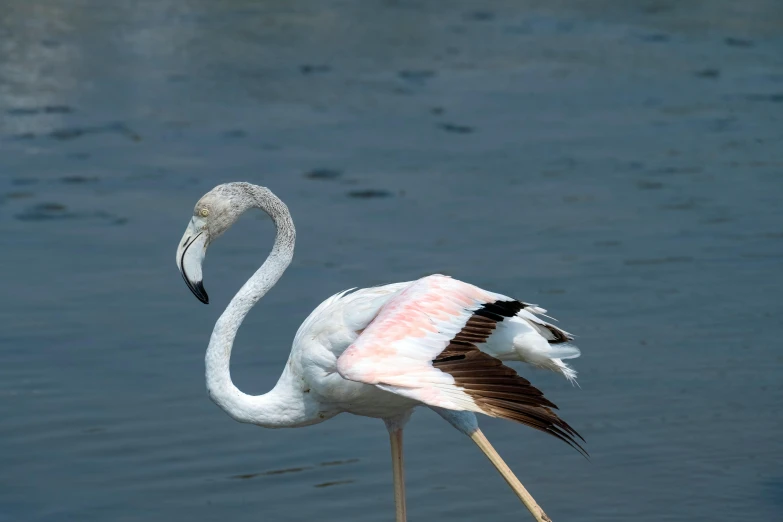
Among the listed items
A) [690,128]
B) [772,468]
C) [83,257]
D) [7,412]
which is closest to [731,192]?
[690,128]

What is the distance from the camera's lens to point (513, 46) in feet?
51.8

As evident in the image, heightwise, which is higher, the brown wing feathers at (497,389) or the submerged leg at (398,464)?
the brown wing feathers at (497,389)

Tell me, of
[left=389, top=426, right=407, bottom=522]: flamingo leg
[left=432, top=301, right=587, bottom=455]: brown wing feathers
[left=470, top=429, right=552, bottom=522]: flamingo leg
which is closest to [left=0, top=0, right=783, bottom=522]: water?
[left=389, top=426, right=407, bottom=522]: flamingo leg

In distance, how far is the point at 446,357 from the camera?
16.9ft

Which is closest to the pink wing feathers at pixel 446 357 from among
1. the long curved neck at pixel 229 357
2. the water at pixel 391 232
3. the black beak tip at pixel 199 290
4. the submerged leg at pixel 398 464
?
the long curved neck at pixel 229 357

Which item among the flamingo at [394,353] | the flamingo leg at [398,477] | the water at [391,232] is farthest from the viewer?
the water at [391,232]

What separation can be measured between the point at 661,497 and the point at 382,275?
10.2ft

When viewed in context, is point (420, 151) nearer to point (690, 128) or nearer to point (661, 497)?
point (690, 128)

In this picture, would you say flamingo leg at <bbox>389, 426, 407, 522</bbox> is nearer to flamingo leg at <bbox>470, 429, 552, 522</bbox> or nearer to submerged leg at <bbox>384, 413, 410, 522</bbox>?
submerged leg at <bbox>384, 413, 410, 522</bbox>

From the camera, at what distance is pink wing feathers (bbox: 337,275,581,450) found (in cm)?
485

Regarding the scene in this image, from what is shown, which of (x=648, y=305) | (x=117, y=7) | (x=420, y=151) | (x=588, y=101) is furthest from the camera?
(x=117, y=7)

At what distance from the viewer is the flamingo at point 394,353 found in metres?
4.94

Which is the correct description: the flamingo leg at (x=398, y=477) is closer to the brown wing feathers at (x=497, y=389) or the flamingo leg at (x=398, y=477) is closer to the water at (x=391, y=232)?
the water at (x=391, y=232)

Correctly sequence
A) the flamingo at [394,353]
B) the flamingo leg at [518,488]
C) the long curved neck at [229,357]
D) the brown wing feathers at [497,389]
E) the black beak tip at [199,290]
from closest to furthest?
the brown wing feathers at [497,389] < the flamingo at [394,353] < the flamingo leg at [518,488] < the long curved neck at [229,357] < the black beak tip at [199,290]
